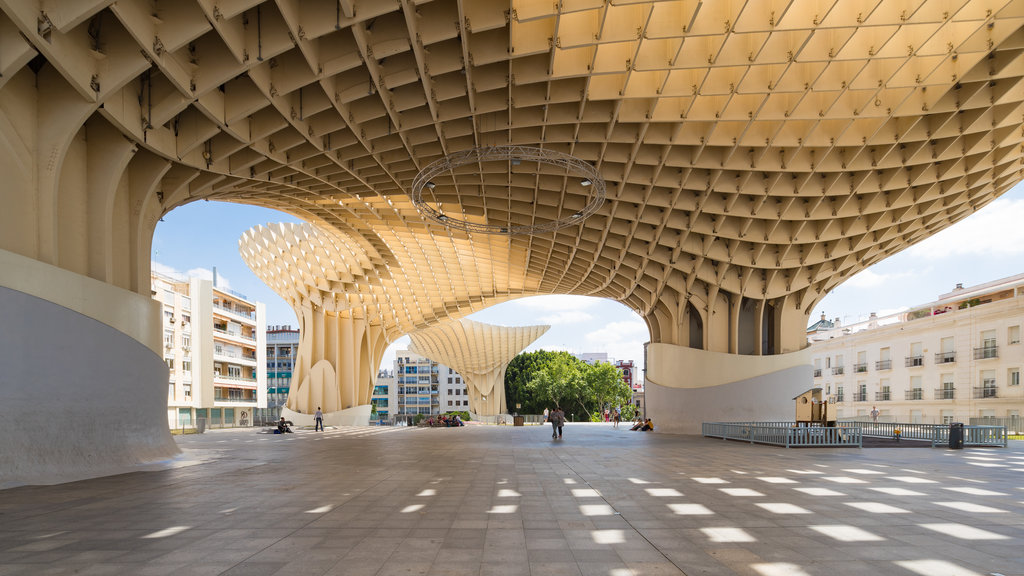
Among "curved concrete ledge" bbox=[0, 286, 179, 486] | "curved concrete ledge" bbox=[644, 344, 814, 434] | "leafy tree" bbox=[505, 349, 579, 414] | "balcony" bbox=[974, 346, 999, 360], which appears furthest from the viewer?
"leafy tree" bbox=[505, 349, 579, 414]

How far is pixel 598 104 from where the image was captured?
66.6 feet

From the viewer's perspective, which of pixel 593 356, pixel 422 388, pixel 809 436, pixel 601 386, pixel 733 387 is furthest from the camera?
pixel 593 356

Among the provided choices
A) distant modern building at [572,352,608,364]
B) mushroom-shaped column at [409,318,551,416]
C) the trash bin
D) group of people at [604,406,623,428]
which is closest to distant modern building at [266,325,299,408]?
mushroom-shaped column at [409,318,551,416]

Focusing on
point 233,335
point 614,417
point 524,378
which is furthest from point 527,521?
point 524,378

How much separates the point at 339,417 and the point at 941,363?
46.2 metres

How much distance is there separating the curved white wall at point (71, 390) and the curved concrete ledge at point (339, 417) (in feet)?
104

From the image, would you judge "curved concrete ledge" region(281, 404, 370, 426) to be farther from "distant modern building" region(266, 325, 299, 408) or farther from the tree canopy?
"distant modern building" region(266, 325, 299, 408)

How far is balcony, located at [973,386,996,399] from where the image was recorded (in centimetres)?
3959

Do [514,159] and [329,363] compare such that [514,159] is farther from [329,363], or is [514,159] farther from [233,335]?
[233,335]

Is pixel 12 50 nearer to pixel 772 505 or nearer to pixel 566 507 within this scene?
pixel 566 507

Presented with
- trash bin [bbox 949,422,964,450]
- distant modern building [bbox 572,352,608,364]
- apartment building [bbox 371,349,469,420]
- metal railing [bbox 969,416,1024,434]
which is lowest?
apartment building [bbox 371,349,469,420]

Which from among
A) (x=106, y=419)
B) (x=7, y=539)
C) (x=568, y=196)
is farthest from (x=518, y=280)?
(x=7, y=539)

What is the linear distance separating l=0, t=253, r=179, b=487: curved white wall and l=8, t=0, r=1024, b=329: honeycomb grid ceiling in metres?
4.95

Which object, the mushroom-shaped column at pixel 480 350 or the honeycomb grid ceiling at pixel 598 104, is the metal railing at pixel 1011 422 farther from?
the mushroom-shaped column at pixel 480 350
